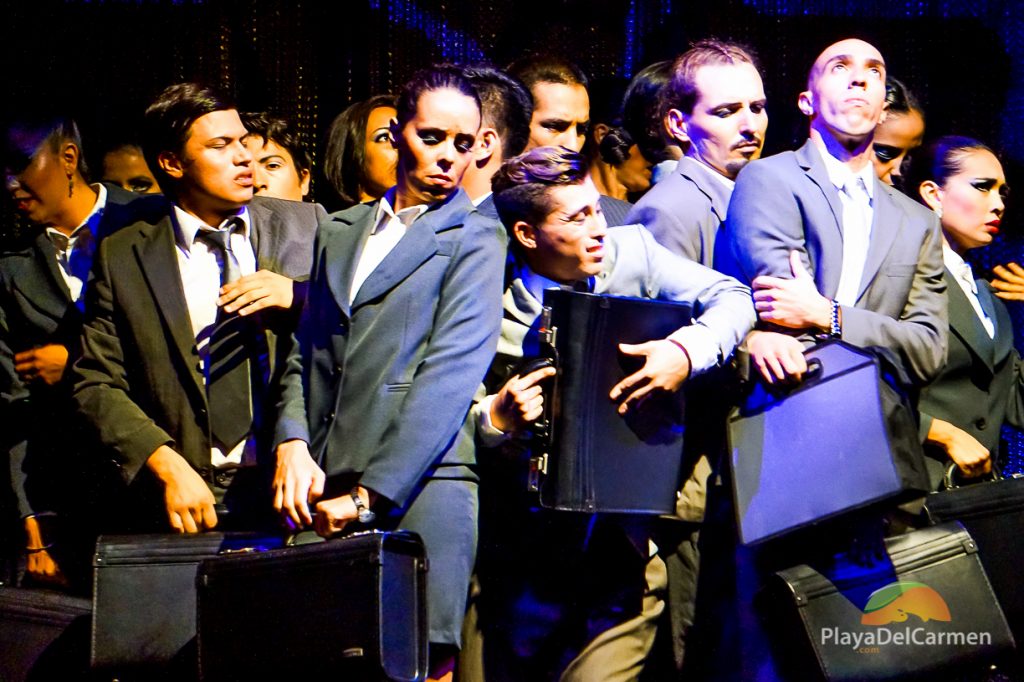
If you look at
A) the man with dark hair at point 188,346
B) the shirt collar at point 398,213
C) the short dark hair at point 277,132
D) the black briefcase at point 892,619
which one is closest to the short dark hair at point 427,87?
the shirt collar at point 398,213

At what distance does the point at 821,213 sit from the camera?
3096 mm

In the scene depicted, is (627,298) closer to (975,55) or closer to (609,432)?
(609,432)

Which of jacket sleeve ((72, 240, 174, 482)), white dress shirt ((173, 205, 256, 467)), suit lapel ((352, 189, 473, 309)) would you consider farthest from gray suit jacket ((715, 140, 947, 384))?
jacket sleeve ((72, 240, 174, 482))

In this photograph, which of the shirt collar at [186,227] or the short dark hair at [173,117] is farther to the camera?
the short dark hair at [173,117]

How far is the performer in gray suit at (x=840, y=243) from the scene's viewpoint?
9.84 ft

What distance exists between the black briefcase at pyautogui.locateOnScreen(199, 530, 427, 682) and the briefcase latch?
0.95 feet

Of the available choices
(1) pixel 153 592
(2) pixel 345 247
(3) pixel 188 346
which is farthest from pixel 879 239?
(1) pixel 153 592

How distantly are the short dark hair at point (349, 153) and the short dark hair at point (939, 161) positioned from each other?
1749 millimetres

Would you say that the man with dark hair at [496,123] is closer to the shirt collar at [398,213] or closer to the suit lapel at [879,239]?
the shirt collar at [398,213]

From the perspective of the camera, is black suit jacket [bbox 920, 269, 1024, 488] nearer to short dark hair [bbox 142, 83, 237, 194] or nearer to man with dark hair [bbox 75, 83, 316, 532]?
man with dark hair [bbox 75, 83, 316, 532]

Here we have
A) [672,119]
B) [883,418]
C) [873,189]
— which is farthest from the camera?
[672,119]

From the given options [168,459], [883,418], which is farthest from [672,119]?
[168,459]

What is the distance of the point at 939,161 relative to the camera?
12.9 ft

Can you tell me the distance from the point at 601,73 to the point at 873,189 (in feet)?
6.35
